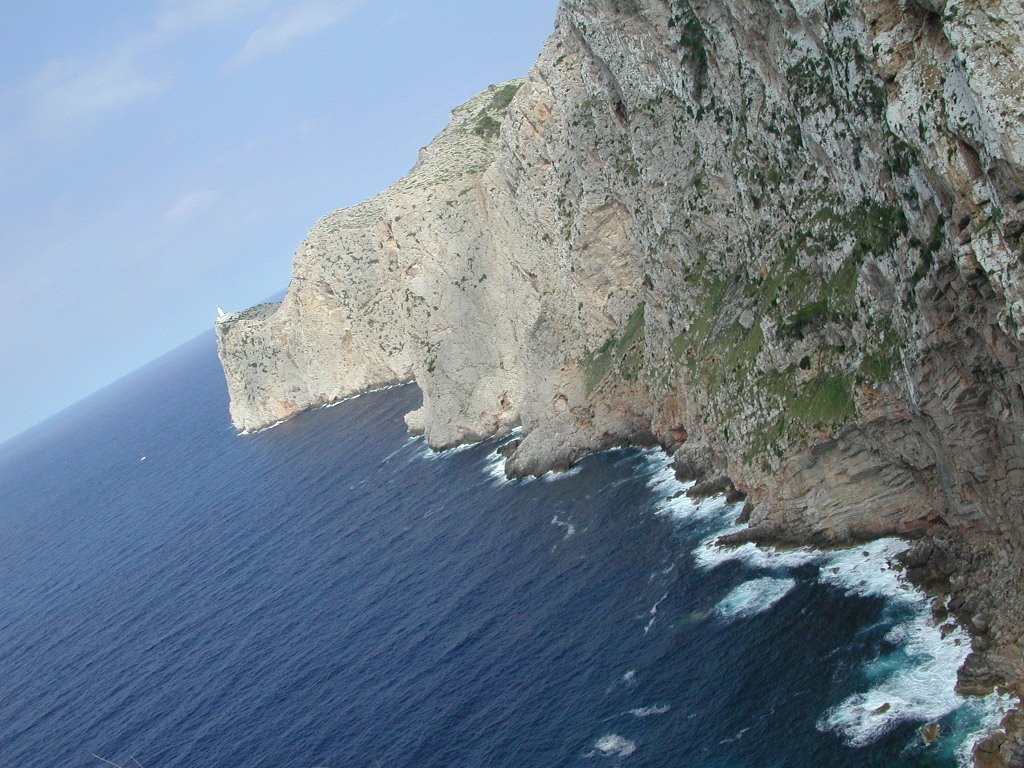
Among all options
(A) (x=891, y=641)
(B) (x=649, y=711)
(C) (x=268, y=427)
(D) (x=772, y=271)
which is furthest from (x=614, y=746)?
(C) (x=268, y=427)

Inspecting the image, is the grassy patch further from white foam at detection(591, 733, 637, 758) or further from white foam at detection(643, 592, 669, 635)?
white foam at detection(591, 733, 637, 758)

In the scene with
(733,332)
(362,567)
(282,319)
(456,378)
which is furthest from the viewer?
(282,319)

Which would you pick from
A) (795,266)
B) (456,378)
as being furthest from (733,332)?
(456,378)

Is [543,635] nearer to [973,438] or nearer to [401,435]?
[973,438]

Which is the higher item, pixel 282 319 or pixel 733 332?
pixel 282 319

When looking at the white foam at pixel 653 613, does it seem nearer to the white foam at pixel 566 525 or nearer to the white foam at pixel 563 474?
the white foam at pixel 566 525

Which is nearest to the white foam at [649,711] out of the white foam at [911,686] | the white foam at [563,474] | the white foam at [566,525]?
the white foam at [911,686]

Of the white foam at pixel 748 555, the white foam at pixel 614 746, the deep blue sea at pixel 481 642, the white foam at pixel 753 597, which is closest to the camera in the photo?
the deep blue sea at pixel 481 642
